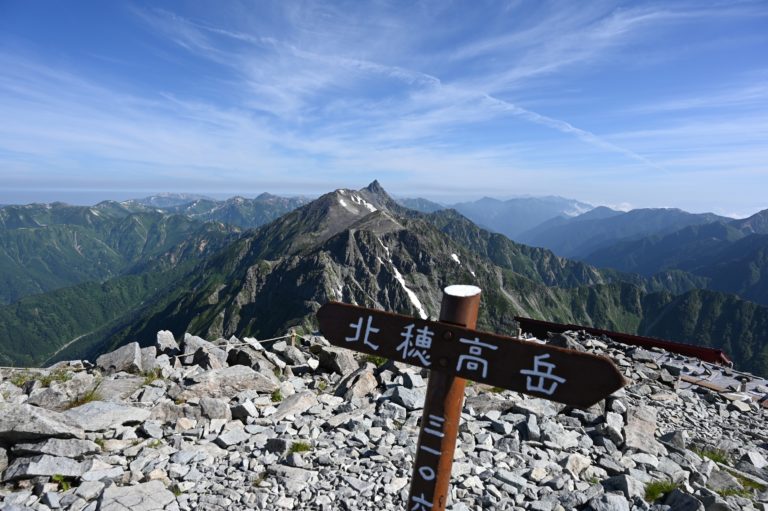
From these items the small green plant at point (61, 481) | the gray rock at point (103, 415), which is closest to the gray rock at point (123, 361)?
the gray rock at point (103, 415)

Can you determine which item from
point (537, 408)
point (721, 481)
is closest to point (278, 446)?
point (537, 408)

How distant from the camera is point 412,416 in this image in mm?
11000

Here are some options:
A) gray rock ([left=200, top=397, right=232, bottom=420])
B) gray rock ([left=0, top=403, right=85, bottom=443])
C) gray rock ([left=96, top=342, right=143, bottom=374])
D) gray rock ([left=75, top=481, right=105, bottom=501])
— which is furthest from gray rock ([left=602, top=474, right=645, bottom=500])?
gray rock ([left=96, top=342, right=143, bottom=374])

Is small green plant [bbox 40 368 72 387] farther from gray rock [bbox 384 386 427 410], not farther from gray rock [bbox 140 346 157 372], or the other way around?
gray rock [bbox 384 386 427 410]

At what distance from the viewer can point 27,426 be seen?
8.78m

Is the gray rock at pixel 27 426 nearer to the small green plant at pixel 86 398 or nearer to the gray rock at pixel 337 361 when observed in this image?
the small green plant at pixel 86 398

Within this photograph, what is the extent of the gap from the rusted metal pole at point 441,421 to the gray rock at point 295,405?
7.44 meters

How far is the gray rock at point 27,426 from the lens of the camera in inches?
343

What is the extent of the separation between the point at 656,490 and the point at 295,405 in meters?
8.57

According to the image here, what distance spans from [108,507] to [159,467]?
1.36m

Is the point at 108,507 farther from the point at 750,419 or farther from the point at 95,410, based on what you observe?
the point at 750,419

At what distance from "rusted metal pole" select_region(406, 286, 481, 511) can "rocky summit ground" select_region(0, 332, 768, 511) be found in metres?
3.45

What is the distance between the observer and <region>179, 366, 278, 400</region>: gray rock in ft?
41.1

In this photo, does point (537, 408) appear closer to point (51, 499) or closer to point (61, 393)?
point (51, 499)
